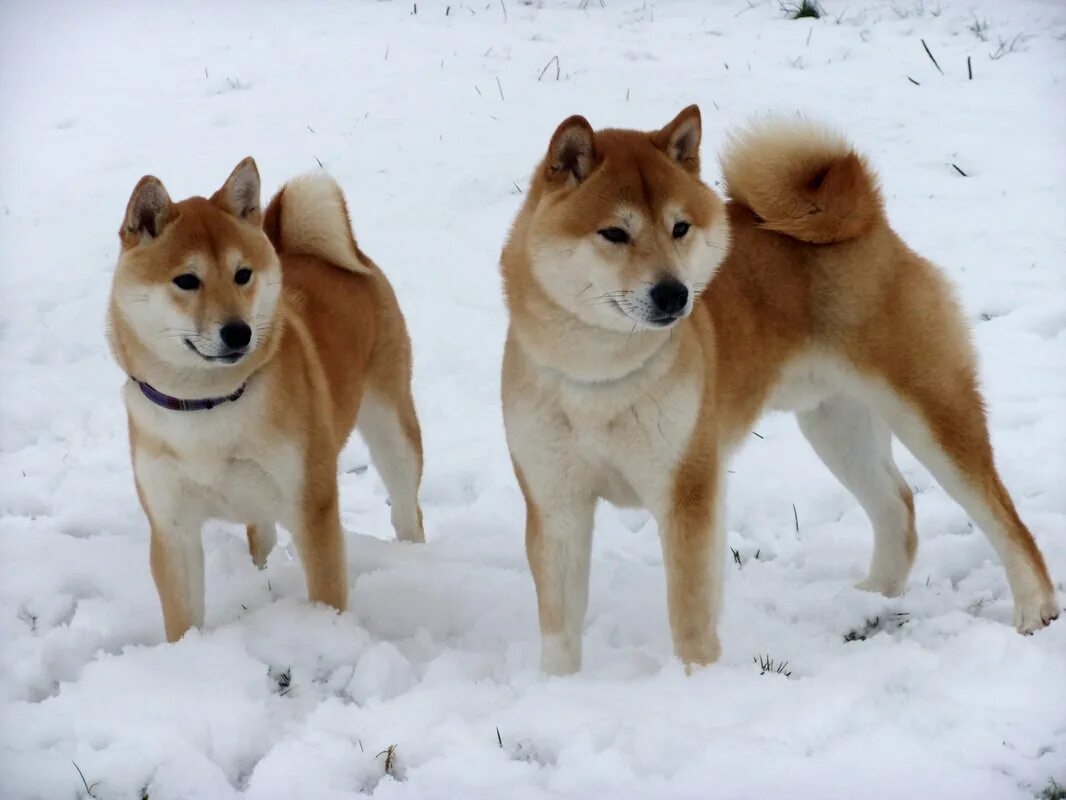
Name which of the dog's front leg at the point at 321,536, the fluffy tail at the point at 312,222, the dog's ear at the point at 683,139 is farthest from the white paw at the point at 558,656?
the fluffy tail at the point at 312,222

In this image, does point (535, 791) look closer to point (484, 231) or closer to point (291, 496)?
point (291, 496)

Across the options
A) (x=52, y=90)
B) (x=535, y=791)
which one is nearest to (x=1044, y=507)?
(x=535, y=791)

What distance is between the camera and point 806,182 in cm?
387

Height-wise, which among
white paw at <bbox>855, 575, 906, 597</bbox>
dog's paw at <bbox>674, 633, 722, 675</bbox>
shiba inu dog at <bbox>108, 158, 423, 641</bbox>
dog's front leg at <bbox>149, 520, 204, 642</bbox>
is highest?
shiba inu dog at <bbox>108, 158, 423, 641</bbox>

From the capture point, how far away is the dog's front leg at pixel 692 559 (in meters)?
3.22

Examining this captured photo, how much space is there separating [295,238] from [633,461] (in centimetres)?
176

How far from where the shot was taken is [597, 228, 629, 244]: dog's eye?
3.11 meters

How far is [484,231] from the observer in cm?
687

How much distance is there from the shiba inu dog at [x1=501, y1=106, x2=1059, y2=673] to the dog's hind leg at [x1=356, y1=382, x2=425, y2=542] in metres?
1.12

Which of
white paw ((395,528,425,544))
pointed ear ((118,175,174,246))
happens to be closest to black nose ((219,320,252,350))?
pointed ear ((118,175,174,246))

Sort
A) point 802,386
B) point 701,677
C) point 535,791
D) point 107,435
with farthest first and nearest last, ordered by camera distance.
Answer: point 107,435 → point 802,386 → point 701,677 → point 535,791

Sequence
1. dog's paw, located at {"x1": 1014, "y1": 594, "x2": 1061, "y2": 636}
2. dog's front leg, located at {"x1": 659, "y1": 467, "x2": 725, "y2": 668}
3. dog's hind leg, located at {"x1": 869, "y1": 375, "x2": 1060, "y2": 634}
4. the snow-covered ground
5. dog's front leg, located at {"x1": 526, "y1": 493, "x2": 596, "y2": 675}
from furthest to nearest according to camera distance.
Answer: dog's hind leg, located at {"x1": 869, "y1": 375, "x2": 1060, "y2": 634} < dog's paw, located at {"x1": 1014, "y1": 594, "x2": 1061, "y2": 636} < dog's front leg, located at {"x1": 526, "y1": 493, "x2": 596, "y2": 675} < dog's front leg, located at {"x1": 659, "y1": 467, "x2": 725, "y2": 668} < the snow-covered ground

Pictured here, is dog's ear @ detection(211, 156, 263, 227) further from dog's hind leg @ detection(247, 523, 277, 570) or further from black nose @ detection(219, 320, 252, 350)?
dog's hind leg @ detection(247, 523, 277, 570)

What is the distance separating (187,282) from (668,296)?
4.61 ft
